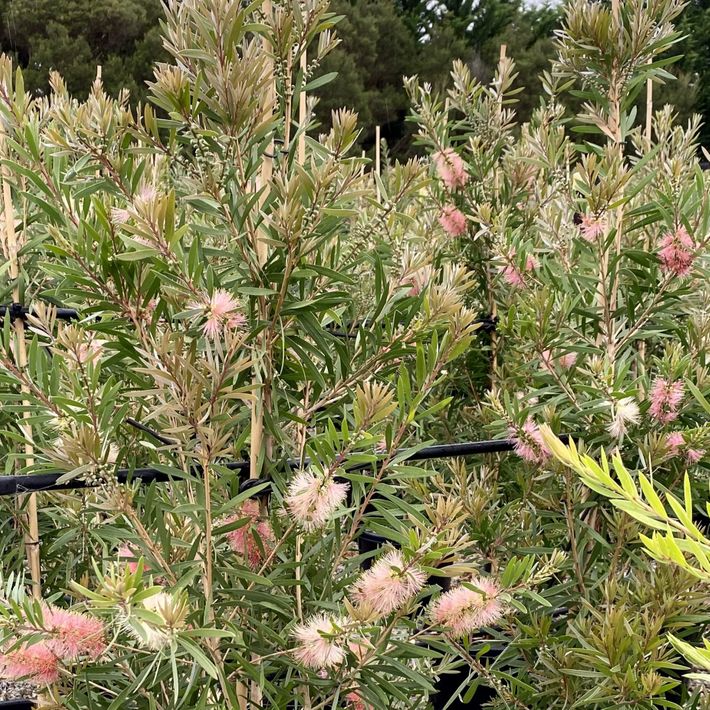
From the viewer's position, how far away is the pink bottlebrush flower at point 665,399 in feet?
4.26

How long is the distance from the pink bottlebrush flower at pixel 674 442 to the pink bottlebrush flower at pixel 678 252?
0.26 m

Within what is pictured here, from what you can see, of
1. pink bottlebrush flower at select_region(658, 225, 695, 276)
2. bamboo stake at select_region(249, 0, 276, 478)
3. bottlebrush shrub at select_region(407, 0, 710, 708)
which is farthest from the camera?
pink bottlebrush flower at select_region(658, 225, 695, 276)

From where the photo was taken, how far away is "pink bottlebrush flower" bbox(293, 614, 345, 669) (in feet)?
2.71

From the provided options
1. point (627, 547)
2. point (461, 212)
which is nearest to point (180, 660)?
point (627, 547)

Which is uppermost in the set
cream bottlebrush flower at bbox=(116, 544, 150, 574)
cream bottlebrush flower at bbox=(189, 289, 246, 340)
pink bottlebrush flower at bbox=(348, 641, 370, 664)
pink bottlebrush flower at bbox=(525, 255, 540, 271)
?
cream bottlebrush flower at bbox=(189, 289, 246, 340)

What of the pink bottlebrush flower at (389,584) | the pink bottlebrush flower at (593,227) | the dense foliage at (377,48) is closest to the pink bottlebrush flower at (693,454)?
the pink bottlebrush flower at (593,227)

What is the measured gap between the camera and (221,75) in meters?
0.83

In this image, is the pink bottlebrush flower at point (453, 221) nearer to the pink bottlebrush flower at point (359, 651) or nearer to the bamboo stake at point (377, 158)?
the bamboo stake at point (377, 158)

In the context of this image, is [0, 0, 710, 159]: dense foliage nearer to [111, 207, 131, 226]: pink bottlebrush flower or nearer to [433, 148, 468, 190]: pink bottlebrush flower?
[433, 148, 468, 190]: pink bottlebrush flower

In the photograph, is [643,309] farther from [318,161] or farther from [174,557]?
[174,557]

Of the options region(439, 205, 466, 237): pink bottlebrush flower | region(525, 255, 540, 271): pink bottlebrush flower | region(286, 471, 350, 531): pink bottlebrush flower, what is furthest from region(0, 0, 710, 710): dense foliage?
region(439, 205, 466, 237): pink bottlebrush flower

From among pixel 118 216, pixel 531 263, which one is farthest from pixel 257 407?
pixel 531 263

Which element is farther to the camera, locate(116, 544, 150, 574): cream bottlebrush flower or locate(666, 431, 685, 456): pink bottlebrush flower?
locate(666, 431, 685, 456): pink bottlebrush flower

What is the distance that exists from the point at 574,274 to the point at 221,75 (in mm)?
785
